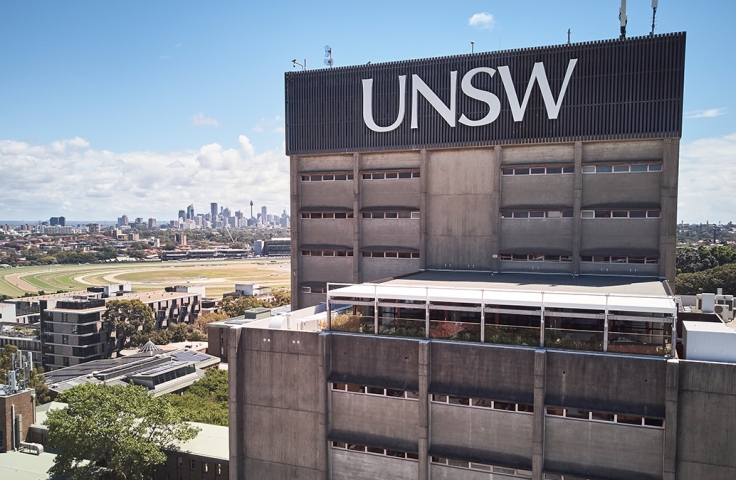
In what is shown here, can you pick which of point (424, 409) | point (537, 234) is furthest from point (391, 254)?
point (424, 409)

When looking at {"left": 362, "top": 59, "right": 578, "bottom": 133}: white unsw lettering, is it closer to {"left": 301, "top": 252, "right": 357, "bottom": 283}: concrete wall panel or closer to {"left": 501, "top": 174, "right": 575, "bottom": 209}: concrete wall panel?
{"left": 501, "top": 174, "right": 575, "bottom": 209}: concrete wall panel

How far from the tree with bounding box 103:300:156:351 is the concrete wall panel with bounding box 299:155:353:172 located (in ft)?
211

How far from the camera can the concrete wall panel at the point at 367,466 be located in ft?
72.6

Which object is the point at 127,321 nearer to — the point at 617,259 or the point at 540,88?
the point at 540,88

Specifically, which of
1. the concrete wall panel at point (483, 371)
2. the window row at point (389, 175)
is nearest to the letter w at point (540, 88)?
the window row at point (389, 175)

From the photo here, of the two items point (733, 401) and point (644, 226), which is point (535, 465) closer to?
point (733, 401)

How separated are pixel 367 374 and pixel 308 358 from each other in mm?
2794

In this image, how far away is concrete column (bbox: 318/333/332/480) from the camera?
2289cm

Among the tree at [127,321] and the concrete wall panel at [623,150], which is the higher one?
the concrete wall panel at [623,150]

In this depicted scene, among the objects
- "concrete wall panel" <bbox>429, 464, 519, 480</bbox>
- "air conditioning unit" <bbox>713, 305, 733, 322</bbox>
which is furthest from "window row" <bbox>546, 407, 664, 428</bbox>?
"air conditioning unit" <bbox>713, 305, 733, 322</bbox>

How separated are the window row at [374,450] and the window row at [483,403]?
2722 millimetres

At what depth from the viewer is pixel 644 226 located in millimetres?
29859

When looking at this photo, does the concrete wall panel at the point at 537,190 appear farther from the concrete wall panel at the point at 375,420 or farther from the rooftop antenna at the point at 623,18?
the concrete wall panel at the point at 375,420

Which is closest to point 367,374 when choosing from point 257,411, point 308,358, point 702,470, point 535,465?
point 308,358
